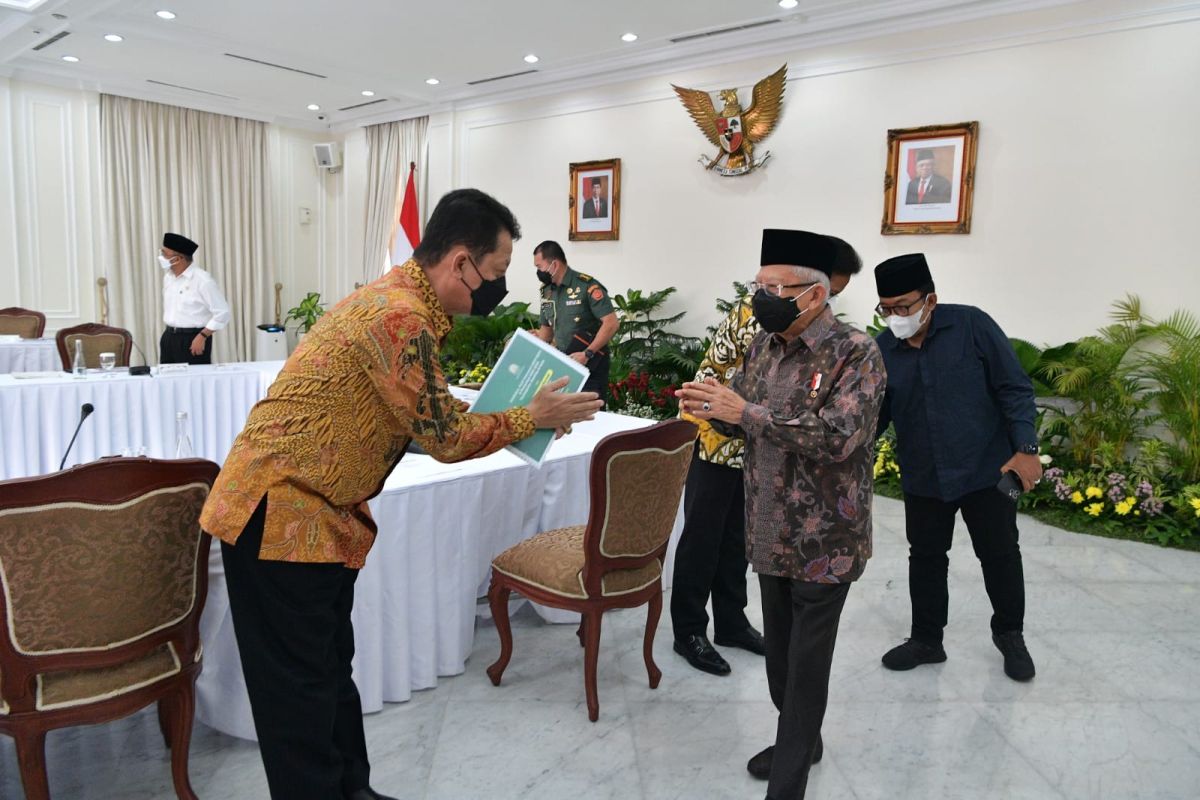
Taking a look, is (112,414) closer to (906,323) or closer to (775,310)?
(775,310)

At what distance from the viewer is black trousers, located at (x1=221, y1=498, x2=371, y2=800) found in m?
1.53

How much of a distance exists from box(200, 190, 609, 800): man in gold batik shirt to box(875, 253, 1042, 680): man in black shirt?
4.73ft

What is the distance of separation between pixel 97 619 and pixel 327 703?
0.59m

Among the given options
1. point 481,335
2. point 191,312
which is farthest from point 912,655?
point 481,335

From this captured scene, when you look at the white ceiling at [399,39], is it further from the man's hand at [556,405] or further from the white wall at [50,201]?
the man's hand at [556,405]

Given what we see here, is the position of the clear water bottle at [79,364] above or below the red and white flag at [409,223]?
below

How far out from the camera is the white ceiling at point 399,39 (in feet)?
18.6

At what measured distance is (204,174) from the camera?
30.2ft

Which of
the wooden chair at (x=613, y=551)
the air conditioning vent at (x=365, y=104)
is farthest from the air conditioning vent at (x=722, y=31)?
the wooden chair at (x=613, y=551)

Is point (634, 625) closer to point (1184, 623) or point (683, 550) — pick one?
point (683, 550)

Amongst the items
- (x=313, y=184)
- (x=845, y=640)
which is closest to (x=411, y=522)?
(x=845, y=640)

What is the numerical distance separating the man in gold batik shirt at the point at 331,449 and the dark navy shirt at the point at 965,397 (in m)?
1.52

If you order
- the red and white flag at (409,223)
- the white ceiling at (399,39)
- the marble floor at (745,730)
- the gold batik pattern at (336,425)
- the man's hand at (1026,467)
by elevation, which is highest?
the white ceiling at (399,39)

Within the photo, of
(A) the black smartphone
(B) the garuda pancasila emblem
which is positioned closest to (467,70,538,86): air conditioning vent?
(B) the garuda pancasila emblem
